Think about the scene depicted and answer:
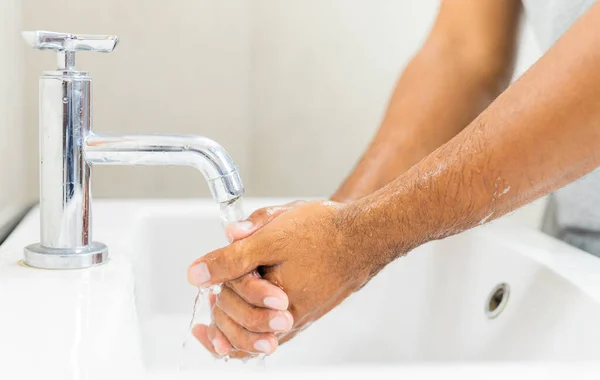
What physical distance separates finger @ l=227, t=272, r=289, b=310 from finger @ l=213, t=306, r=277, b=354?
0.04 meters

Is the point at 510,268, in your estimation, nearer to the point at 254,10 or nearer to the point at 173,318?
the point at 173,318

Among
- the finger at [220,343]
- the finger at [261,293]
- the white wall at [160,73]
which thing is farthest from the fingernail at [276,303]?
the white wall at [160,73]

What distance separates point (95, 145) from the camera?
651mm

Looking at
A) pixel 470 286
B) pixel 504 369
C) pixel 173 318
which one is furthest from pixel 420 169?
pixel 173 318

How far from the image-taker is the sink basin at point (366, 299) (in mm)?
596

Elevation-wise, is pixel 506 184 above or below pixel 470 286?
above

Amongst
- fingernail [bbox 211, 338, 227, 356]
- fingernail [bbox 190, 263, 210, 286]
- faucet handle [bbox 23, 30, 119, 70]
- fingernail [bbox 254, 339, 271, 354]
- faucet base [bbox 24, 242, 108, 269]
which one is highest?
faucet handle [bbox 23, 30, 119, 70]

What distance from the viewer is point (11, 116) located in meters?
0.94

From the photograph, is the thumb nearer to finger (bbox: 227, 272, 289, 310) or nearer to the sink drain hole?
finger (bbox: 227, 272, 289, 310)

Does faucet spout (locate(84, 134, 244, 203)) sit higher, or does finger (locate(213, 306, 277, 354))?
faucet spout (locate(84, 134, 244, 203))

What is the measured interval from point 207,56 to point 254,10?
0.10m

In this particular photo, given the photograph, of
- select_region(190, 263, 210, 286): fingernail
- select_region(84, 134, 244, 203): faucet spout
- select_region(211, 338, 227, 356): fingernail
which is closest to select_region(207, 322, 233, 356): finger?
select_region(211, 338, 227, 356): fingernail

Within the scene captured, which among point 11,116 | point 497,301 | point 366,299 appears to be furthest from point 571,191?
point 11,116

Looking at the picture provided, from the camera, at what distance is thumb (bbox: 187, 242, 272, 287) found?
713 millimetres
